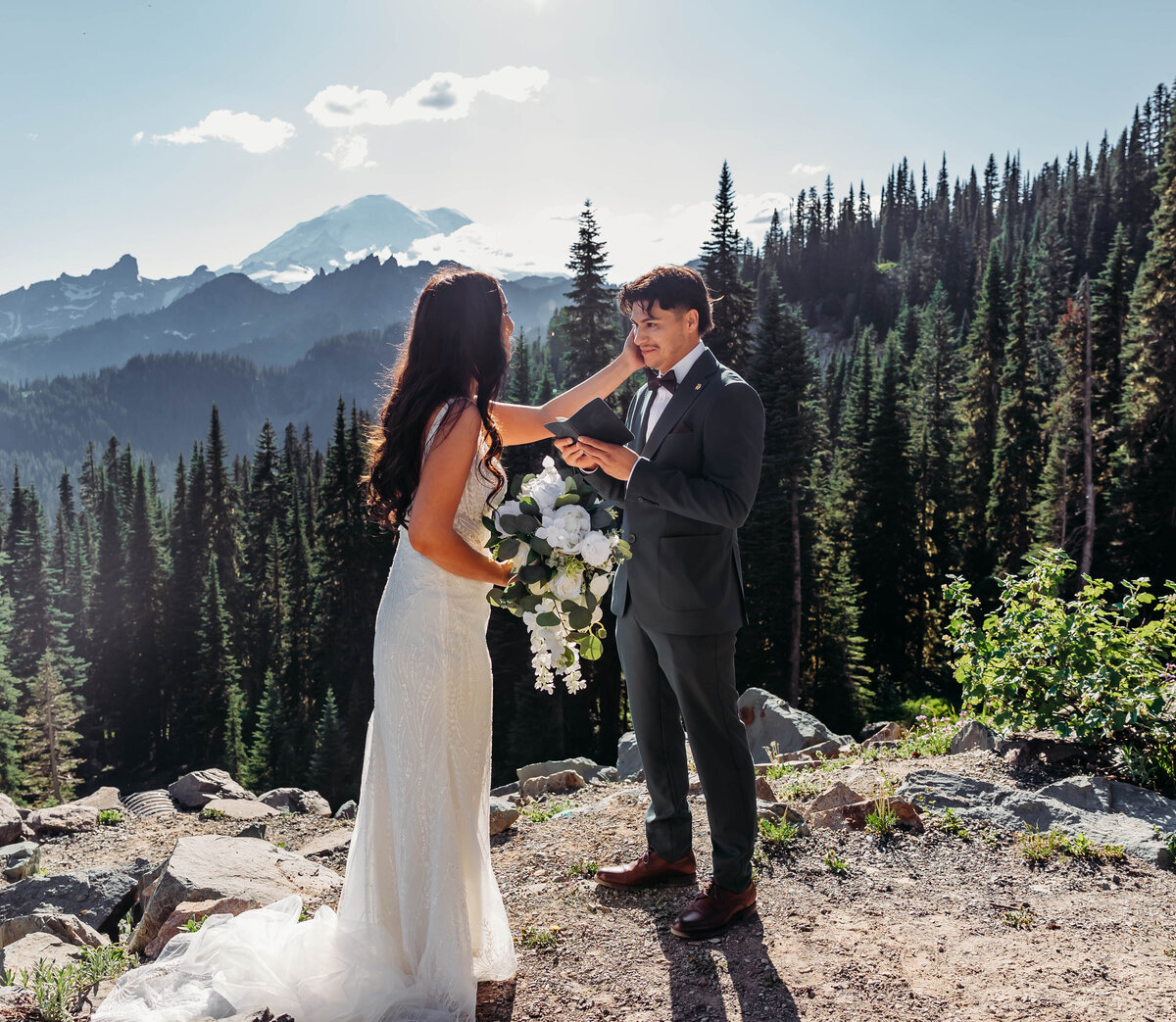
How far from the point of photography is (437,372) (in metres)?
3.52

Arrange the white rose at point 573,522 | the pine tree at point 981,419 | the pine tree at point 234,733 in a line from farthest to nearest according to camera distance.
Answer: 1. the pine tree at point 234,733
2. the pine tree at point 981,419
3. the white rose at point 573,522

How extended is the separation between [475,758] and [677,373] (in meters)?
1.99

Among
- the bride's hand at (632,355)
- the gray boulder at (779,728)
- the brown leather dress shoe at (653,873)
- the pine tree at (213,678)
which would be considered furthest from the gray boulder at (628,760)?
the pine tree at (213,678)

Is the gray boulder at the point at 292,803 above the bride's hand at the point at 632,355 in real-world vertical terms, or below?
below

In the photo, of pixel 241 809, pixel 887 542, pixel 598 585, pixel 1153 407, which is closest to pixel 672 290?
pixel 598 585

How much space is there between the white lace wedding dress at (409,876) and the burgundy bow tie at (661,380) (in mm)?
952

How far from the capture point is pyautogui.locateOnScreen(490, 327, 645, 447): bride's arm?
Result: 13.8ft

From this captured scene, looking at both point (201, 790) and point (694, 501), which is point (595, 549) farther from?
point (201, 790)

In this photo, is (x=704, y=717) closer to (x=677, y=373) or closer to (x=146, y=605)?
(x=677, y=373)

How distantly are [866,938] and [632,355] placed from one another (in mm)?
2992

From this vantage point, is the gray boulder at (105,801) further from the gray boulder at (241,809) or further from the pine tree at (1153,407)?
the pine tree at (1153,407)

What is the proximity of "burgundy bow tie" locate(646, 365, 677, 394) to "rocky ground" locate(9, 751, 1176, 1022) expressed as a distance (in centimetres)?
259

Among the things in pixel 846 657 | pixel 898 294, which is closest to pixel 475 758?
pixel 846 657

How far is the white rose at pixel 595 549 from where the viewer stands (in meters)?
3.43
